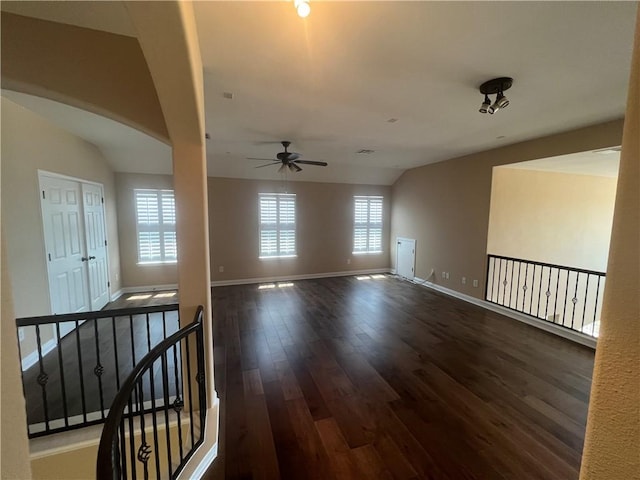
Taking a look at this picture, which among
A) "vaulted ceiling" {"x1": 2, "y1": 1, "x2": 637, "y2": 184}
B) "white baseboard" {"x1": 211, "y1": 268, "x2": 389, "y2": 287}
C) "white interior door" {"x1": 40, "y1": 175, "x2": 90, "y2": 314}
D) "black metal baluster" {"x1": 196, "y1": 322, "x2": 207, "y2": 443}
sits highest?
"vaulted ceiling" {"x1": 2, "y1": 1, "x2": 637, "y2": 184}

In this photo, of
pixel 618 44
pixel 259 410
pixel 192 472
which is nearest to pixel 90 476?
pixel 192 472

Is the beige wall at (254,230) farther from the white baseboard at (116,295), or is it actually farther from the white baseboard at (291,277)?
the white baseboard at (116,295)

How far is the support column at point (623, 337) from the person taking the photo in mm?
484

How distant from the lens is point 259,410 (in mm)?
2375

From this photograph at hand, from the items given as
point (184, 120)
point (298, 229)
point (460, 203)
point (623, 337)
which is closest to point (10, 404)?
point (623, 337)

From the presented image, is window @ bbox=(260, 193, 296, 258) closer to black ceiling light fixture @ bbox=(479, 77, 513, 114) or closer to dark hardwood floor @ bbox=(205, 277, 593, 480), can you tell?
dark hardwood floor @ bbox=(205, 277, 593, 480)

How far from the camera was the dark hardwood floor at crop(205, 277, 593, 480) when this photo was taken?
188 cm

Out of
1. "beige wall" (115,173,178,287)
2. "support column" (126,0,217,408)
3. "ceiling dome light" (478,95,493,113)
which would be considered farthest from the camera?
"beige wall" (115,173,178,287)

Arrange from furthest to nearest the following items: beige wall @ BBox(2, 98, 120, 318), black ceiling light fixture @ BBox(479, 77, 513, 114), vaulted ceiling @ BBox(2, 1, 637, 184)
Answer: beige wall @ BBox(2, 98, 120, 318) → black ceiling light fixture @ BBox(479, 77, 513, 114) → vaulted ceiling @ BBox(2, 1, 637, 184)

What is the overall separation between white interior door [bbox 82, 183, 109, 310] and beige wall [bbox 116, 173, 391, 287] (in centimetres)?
75

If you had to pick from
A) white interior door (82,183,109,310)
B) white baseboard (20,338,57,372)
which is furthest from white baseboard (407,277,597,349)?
white interior door (82,183,109,310)

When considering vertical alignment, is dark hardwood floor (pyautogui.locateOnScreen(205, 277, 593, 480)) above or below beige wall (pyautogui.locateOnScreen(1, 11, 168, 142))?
below

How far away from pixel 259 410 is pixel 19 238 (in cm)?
314

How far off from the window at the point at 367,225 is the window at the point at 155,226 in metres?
4.47
